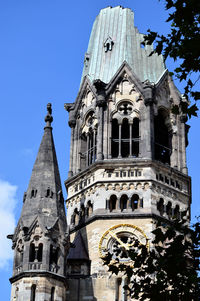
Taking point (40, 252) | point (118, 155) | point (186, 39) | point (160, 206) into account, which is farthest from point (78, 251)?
point (186, 39)

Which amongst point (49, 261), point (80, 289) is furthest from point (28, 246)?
point (80, 289)

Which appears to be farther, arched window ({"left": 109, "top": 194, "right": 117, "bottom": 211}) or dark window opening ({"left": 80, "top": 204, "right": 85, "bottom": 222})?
dark window opening ({"left": 80, "top": 204, "right": 85, "bottom": 222})

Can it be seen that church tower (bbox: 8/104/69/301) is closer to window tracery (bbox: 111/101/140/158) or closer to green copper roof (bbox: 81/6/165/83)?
window tracery (bbox: 111/101/140/158)

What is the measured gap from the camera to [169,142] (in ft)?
130

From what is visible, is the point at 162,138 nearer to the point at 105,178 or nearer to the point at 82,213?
the point at 105,178

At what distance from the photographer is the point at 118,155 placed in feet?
125

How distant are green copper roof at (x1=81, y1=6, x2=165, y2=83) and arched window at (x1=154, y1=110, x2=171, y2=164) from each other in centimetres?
224

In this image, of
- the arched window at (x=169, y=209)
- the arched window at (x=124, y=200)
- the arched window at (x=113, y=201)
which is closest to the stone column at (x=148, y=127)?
the arched window at (x=124, y=200)

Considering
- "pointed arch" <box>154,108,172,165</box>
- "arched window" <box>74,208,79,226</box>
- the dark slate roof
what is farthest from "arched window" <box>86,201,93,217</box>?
"pointed arch" <box>154,108,172,165</box>

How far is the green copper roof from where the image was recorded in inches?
1623

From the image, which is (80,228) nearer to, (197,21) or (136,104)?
(136,104)

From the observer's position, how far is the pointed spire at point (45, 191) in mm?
33375

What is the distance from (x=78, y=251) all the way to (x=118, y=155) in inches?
212

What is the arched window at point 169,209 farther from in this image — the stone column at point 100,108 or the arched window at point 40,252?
the arched window at point 40,252
